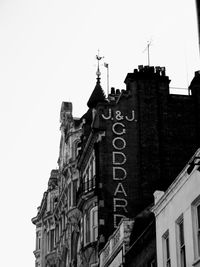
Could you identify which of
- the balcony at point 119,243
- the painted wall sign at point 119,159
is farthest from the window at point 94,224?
the balcony at point 119,243

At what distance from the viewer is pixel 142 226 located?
40.7 metres

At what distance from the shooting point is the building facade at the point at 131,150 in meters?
51.4

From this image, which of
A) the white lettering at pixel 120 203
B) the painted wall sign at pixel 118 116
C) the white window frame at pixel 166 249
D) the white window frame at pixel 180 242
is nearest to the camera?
the white window frame at pixel 180 242

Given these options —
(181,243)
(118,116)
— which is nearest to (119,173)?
(118,116)

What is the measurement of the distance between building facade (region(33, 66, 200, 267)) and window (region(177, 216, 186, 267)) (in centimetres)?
1994

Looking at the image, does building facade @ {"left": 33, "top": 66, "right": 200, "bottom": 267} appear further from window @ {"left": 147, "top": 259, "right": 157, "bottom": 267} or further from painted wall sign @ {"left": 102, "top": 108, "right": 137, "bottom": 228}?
window @ {"left": 147, "top": 259, "right": 157, "bottom": 267}

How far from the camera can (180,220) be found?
30.2 meters

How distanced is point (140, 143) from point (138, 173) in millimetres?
2306

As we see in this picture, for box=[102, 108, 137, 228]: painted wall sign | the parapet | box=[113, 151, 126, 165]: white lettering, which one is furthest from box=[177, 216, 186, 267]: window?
the parapet

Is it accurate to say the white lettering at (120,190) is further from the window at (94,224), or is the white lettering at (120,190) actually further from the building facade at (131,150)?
the window at (94,224)

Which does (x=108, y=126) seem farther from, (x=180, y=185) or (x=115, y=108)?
(x=180, y=185)

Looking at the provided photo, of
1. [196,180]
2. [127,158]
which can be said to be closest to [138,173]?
[127,158]

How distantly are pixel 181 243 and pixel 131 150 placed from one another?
22838 millimetres

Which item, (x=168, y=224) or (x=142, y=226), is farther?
(x=142, y=226)
